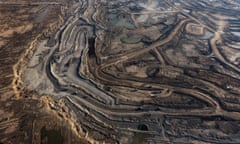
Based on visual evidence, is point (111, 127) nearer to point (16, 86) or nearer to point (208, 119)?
point (208, 119)

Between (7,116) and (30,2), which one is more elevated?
(30,2)

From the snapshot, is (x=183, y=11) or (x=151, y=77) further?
(x=183, y=11)

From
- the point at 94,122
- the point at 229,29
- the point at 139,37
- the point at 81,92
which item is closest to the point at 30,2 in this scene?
the point at 139,37

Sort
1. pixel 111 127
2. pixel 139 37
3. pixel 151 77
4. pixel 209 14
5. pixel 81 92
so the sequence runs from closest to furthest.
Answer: pixel 111 127 → pixel 81 92 → pixel 151 77 → pixel 139 37 → pixel 209 14

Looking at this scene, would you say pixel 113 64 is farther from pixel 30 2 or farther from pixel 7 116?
pixel 30 2

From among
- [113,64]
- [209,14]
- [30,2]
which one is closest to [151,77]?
[113,64]

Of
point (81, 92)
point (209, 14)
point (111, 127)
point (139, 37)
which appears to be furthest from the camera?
point (209, 14)

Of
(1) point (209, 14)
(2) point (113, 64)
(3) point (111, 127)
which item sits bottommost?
(3) point (111, 127)
